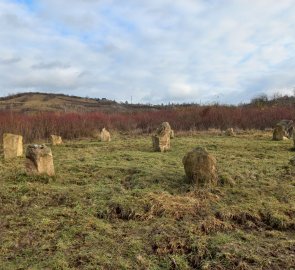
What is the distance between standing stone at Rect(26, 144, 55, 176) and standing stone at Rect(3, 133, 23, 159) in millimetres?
2491

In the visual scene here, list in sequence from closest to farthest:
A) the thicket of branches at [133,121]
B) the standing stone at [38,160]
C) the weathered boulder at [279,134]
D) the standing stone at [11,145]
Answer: the standing stone at [38,160]
the standing stone at [11,145]
the weathered boulder at [279,134]
the thicket of branches at [133,121]

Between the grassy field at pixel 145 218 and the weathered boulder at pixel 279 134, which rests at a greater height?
the weathered boulder at pixel 279 134

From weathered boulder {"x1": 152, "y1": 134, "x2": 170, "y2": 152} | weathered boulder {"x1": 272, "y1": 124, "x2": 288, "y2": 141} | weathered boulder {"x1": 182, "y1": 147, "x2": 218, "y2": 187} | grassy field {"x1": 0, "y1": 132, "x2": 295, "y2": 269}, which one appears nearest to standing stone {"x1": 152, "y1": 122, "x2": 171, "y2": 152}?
weathered boulder {"x1": 152, "y1": 134, "x2": 170, "y2": 152}

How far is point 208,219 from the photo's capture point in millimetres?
4891

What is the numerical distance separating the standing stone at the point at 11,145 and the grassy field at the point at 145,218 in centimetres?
143

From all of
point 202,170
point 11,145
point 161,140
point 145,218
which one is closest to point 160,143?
point 161,140

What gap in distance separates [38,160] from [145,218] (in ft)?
8.27

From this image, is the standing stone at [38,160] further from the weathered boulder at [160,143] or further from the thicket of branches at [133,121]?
the thicket of branches at [133,121]

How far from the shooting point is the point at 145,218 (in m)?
5.02

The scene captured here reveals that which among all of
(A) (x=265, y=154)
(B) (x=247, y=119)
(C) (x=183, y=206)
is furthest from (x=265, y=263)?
(B) (x=247, y=119)

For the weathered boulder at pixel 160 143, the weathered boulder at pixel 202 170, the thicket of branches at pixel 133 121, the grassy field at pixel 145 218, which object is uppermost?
the thicket of branches at pixel 133 121

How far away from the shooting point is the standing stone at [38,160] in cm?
675

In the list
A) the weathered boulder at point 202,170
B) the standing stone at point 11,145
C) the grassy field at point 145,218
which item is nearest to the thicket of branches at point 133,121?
the standing stone at point 11,145

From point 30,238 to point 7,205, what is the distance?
4.07ft
